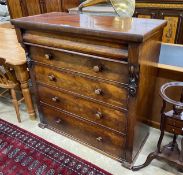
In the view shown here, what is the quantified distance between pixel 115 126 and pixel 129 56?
0.58 meters

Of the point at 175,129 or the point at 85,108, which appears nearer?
the point at 175,129

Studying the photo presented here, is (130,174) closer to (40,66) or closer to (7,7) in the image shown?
(40,66)

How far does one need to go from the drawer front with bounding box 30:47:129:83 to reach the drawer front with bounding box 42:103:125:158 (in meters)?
0.48

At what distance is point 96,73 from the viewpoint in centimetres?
140

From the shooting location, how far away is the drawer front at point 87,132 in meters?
1.60

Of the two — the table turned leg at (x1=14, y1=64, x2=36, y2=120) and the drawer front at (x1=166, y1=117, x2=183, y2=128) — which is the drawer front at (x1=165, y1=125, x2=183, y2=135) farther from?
the table turned leg at (x1=14, y1=64, x2=36, y2=120)

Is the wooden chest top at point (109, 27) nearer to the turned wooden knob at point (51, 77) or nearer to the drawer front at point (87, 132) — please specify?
the turned wooden knob at point (51, 77)

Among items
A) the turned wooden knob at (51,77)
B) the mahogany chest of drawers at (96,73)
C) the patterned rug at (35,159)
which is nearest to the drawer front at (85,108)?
the mahogany chest of drawers at (96,73)

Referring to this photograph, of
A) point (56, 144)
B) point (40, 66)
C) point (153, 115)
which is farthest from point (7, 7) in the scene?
point (153, 115)

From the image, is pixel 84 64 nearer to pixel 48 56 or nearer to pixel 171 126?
pixel 48 56

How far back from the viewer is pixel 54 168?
1646 mm

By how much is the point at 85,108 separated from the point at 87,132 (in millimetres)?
250

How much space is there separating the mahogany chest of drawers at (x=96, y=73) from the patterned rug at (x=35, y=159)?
20 cm

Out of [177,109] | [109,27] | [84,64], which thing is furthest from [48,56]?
[177,109]
